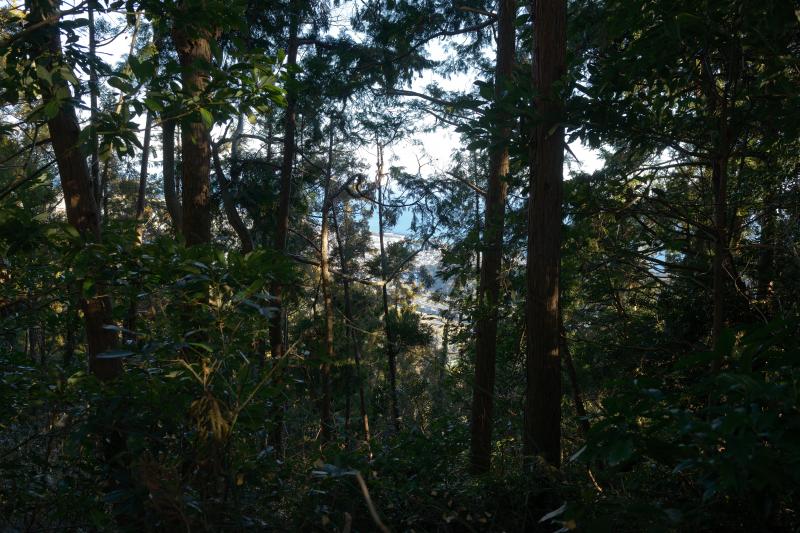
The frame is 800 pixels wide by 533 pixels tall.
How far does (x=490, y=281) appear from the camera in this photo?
891 cm

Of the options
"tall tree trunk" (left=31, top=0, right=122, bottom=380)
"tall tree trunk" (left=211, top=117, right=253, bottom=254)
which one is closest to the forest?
"tall tree trunk" (left=31, top=0, right=122, bottom=380)

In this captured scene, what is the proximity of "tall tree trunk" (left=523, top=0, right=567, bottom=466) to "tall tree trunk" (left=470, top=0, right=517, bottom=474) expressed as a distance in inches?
111

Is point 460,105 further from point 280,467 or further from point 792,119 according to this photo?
point 280,467

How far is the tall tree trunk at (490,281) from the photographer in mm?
8156

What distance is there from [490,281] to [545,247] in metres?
4.05

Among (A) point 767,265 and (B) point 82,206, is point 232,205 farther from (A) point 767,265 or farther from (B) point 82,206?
(A) point 767,265

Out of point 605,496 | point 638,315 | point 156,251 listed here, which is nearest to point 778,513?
point 605,496

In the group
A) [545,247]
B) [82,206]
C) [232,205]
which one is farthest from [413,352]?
[232,205]

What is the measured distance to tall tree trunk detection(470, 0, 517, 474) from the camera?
8156mm

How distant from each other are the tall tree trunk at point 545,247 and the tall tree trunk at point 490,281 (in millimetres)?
2815

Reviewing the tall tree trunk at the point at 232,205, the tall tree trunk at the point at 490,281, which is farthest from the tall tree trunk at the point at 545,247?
the tall tree trunk at the point at 232,205

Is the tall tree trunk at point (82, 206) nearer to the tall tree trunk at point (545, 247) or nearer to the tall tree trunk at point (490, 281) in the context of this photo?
the tall tree trunk at point (545, 247)

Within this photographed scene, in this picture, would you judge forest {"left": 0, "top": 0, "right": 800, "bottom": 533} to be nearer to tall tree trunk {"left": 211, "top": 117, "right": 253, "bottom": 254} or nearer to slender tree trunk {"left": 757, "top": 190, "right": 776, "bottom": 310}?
slender tree trunk {"left": 757, "top": 190, "right": 776, "bottom": 310}

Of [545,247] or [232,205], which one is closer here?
[545,247]
